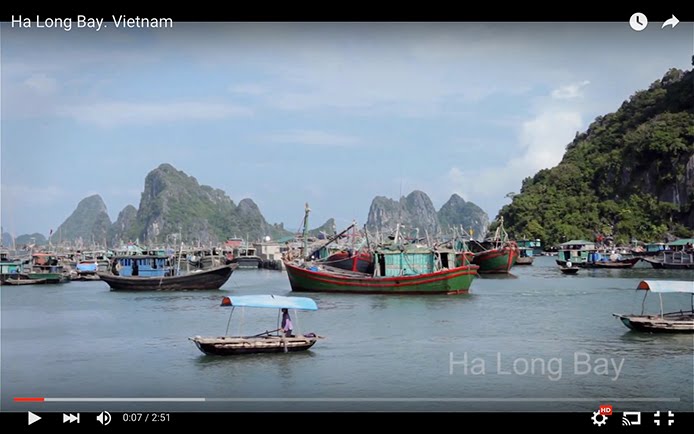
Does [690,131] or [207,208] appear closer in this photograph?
[690,131]

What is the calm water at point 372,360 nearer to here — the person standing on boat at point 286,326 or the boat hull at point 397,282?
the person standing on boat at point 286,326

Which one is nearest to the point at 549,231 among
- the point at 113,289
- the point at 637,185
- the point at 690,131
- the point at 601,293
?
the point at 637,185

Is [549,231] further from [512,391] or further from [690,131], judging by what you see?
[512,391]

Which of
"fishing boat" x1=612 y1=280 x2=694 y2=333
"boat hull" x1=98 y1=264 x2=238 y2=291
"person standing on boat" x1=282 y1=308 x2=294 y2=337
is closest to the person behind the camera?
"person standing on boat" x1=282 y1=308 x2=294 y2=337

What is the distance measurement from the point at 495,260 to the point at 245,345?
112 feet

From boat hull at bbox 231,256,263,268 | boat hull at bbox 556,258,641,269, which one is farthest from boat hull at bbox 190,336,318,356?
boat hull at bbox 231,256,263,268

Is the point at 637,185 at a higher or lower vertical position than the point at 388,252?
higher

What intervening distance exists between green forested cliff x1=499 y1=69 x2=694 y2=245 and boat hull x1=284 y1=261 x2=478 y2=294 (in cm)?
4338

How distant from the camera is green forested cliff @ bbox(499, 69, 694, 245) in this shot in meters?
67.5

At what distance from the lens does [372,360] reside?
1600 centimetres

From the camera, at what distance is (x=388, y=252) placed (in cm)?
3183
